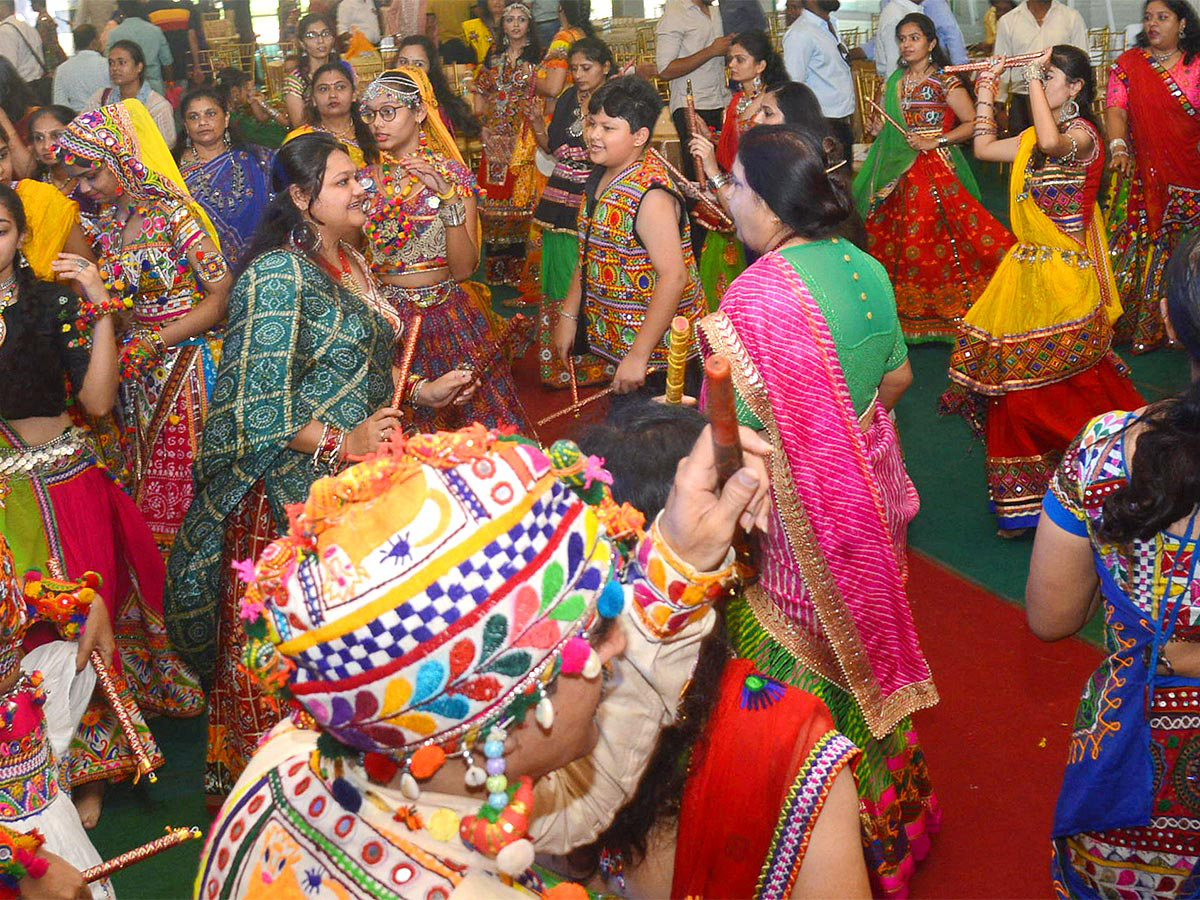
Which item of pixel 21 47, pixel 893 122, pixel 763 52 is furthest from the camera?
pixel 21 47

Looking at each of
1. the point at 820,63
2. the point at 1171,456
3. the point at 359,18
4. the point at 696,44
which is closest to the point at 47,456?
the point at 1171,456

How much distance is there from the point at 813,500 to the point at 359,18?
8280mm

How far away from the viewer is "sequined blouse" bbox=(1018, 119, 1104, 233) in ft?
12.7

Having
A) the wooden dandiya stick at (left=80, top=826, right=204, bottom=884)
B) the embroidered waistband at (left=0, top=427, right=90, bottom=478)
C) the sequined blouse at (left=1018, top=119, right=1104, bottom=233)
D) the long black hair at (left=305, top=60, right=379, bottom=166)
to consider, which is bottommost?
the wooden dandiya stick at (left=80, top=826, right=204, bottom=884)

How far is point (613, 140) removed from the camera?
3.52 meters

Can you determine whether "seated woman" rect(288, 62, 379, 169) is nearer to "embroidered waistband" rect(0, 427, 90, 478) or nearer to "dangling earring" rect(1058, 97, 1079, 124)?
"embroidered waistband" rect(0, 427, 90, 478)

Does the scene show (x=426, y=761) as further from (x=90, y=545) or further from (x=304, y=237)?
(x=90, y=545)

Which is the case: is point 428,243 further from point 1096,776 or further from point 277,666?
point 277,666

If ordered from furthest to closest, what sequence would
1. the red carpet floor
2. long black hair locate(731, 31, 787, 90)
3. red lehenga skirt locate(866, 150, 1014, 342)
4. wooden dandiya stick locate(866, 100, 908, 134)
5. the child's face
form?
wooden dandiya stick locate(866, 100, 908, 134) → red lehenga skirt locate(866, 150, 1014, 342) → long black hair locate(731, 31, 787, 90) → the child's face → the red carpet floor

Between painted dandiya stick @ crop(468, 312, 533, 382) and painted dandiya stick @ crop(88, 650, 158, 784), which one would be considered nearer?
painted dandiya stick @ crop(88, 650, 158, 784)

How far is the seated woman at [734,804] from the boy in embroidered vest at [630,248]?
76.4 inches

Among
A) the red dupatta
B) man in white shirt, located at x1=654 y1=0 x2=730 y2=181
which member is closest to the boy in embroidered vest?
the red dupatta

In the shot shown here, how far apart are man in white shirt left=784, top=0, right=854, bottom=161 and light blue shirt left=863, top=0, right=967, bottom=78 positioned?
32 centimetres

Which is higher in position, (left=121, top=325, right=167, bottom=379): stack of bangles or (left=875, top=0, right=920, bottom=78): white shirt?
(left=875, top=0, right=920, bottom=78): white shirt
